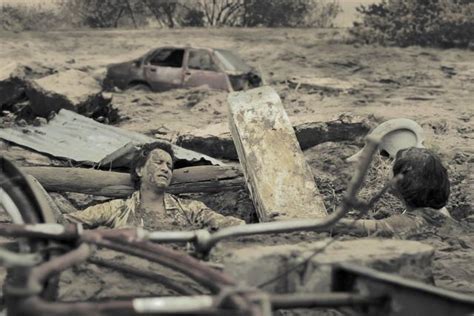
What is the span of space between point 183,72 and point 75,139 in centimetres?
533

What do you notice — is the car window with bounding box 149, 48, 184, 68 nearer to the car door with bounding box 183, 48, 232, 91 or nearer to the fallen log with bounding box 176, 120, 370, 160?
the car door with bounding box 183, 48, 232, 91

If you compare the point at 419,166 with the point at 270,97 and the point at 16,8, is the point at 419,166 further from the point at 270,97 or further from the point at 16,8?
the point at 16,8

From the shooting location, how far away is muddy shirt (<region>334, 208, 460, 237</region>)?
14.0 ft

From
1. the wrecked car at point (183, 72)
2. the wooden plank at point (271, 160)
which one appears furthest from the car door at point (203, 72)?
the wooden plank at point (271, 160)

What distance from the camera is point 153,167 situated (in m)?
5.80

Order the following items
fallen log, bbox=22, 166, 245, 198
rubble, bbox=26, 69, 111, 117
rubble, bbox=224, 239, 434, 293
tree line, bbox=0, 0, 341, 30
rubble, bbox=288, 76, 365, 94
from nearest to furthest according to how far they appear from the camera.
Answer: rubble, bbox=224, 239, 434, 293
fallen log, bbox=22, 166, 245, 198
rubble, bbox=26, 69, 111, 117
rubble, bbox=288, 76, 365, 94
tree line, bbox=0, 0, 341, 30

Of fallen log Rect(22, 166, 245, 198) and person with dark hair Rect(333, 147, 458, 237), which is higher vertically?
person with dark hair Rect(333, 147, 458, 237)

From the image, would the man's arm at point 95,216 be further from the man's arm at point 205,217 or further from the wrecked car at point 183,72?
the wrecked car at point 183,72

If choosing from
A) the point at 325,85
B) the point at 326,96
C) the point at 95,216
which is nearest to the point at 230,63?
the point at 325,85

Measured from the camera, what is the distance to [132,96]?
13.4 metres

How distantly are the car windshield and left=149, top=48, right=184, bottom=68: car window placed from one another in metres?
0.74

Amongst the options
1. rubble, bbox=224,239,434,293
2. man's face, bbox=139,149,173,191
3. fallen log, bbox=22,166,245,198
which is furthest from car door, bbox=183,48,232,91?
rubble, bbox=224,239,434,293

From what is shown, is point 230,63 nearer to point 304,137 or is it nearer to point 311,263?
point 304,137

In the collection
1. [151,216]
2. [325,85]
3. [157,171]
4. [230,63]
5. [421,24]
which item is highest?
[421,24]
